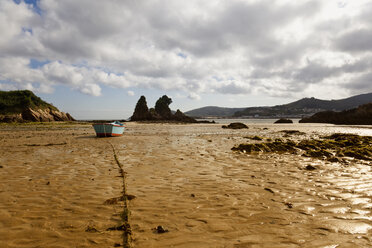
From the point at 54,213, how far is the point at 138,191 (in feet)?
6.59

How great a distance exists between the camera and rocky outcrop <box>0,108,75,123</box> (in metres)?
59.2

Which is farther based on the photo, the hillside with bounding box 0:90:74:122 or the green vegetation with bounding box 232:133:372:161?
the hillside with bounding box 0:90:74:122

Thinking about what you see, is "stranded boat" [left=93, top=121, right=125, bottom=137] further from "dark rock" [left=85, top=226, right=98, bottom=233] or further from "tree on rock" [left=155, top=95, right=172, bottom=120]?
"tree on rock" [left=155, top=95, right=172, bottom=120]

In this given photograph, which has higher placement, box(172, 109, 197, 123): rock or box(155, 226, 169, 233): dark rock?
box(172, 109, 197, 123): rock

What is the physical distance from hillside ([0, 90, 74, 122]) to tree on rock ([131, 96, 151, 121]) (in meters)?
35.7

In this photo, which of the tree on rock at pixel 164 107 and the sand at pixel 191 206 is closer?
the sand at pixel 191 206

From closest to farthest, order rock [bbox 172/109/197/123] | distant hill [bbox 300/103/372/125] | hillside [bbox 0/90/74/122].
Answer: distant hill [bbox 300/103/372/125]
hillside [bbox 0/90/74/122]
rock [bbox 172/109/197/123]

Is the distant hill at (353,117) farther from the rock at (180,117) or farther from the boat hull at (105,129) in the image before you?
the boat hull at (105,129)

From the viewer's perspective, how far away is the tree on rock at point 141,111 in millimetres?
107750

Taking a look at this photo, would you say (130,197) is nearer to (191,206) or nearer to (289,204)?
(191,206)

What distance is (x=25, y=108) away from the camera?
217 ft

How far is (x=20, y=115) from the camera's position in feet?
208

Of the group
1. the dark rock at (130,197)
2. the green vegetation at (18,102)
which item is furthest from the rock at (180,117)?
the dark rock at (130,197)

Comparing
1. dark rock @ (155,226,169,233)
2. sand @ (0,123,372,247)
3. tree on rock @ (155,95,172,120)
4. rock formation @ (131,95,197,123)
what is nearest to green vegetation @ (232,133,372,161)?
sand @ (0,123,372,247)
